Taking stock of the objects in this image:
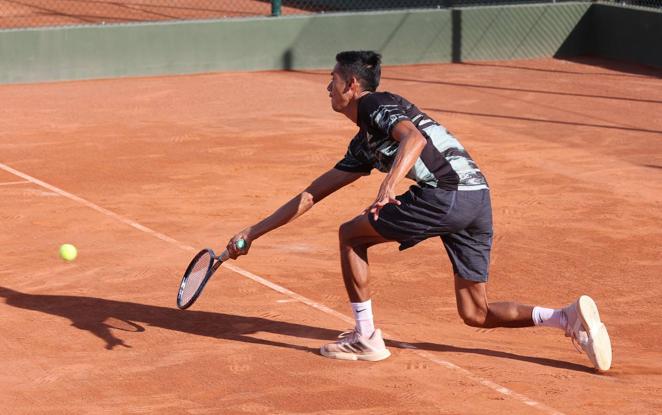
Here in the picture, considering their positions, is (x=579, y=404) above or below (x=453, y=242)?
below

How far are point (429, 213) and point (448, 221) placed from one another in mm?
109

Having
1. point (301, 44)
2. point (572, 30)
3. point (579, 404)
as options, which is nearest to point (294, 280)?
point (579, 404)

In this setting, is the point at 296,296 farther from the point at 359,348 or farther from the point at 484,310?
the point at 484,310

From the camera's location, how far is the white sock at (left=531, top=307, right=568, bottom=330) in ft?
22.1

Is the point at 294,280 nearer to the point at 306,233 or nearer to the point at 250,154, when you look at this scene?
the point at 306,233

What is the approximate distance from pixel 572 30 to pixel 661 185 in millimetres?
8114

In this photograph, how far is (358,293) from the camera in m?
6.78

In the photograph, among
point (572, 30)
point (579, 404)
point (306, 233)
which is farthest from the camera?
point (572, 30)

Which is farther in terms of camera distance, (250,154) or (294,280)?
(250,154)

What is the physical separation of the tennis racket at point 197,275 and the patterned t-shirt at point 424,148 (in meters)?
1.07

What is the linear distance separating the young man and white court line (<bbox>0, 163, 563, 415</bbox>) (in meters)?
0.33

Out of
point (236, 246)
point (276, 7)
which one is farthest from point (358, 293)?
point (276, 7)

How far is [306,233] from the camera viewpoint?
10070 millimetres

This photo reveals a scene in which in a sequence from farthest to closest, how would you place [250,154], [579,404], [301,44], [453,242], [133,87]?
[301,44]
[133,87]
[250,154]
[453,242]
[579,404]
